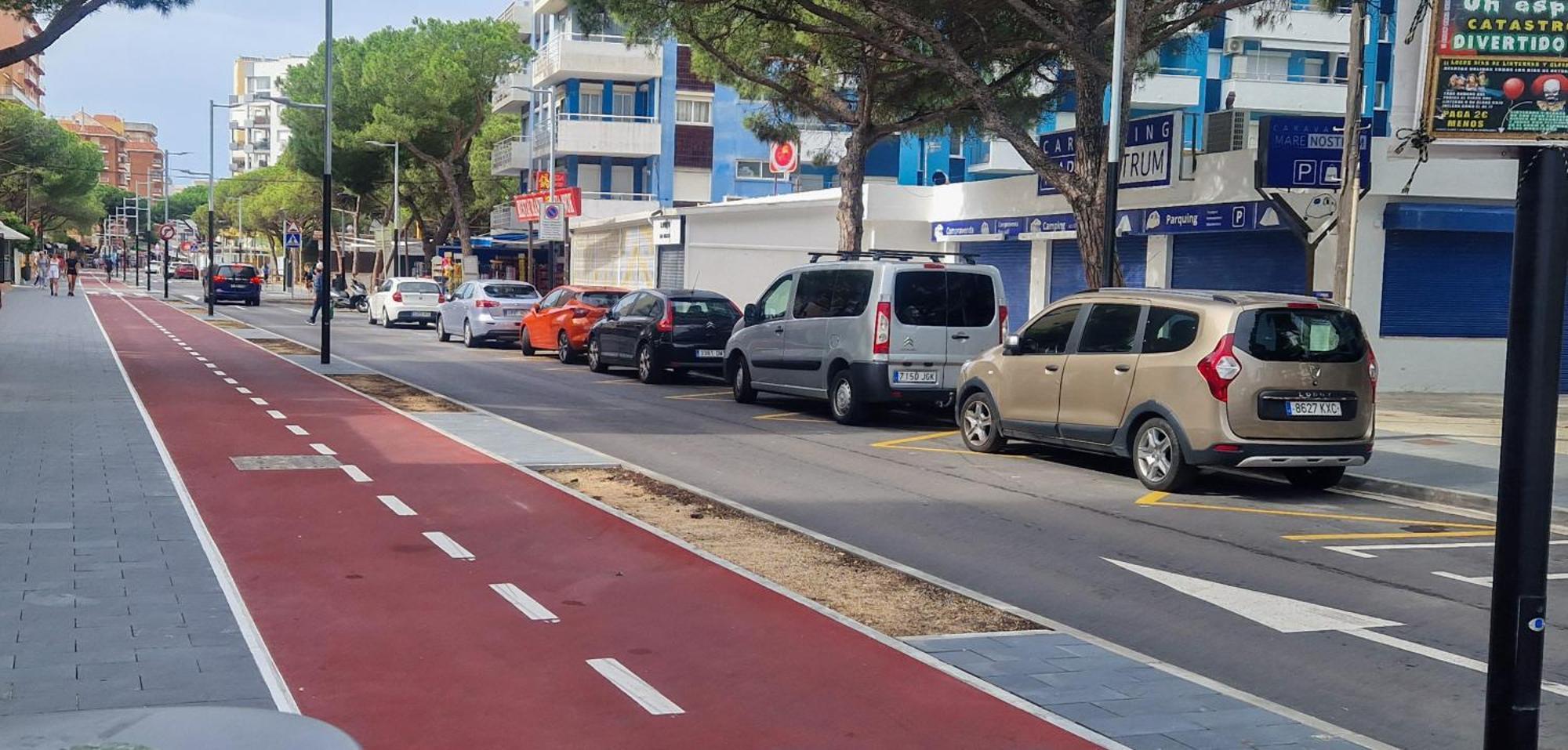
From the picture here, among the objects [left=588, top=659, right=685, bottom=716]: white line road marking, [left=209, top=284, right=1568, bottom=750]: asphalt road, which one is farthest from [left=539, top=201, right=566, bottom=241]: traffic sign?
[left=588, top=659, right=685, bottom=716]: white line road marking

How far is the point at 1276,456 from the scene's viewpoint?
12.4m

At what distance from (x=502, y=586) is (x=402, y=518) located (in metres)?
2.39

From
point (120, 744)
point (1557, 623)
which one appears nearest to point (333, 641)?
point (120, 744)

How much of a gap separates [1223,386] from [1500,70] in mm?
8562

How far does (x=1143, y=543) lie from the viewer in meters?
10.2

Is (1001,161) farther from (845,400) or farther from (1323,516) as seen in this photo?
(1323,516)

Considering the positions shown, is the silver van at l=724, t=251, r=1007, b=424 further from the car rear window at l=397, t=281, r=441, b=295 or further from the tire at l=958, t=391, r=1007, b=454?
the car rear window at l=397, t=281, r=441, b=295

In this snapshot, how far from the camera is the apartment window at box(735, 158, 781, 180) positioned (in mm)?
58969

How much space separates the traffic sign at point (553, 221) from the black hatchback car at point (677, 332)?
1705 centimetres

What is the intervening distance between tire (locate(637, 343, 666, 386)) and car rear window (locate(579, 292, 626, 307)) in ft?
15.9

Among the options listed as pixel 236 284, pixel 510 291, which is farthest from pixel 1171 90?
pixel 236 284

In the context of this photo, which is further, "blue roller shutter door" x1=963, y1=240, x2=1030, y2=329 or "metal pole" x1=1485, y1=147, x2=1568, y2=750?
"blue roller shutter door" x1=963, y1=240, x2=1030, y2=329

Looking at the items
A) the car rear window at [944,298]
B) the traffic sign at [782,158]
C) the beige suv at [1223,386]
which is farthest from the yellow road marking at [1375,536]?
the traffic sign at [782,158]

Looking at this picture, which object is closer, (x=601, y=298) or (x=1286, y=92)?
(x=601, y=298)
